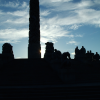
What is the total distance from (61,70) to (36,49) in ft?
49.7

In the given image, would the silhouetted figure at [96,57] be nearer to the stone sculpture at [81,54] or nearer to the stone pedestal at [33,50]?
the stone sculpture at [81,54]

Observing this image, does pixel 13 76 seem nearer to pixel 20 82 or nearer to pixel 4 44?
pixel 20 82

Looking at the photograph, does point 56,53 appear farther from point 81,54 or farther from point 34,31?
point 34,31

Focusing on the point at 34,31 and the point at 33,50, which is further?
the point at 34,31

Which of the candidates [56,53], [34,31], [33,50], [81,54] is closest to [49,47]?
[33,50]

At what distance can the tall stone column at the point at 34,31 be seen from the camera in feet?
81.5

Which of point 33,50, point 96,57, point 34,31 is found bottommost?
point 96,57

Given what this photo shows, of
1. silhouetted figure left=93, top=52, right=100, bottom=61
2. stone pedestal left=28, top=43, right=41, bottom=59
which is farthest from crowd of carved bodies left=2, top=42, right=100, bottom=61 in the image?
stone pedestal left=28, top=43, right=41, bottom=59

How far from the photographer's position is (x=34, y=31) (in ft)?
82.4

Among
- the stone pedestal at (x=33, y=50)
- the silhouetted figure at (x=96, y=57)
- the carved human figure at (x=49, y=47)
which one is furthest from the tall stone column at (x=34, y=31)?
the silhouetted figure at (x=96, y=57)

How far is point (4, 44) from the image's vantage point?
64.2 feet

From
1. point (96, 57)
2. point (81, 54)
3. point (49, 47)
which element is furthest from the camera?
point (49, 47)

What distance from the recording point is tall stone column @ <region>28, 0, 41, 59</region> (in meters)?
24.8

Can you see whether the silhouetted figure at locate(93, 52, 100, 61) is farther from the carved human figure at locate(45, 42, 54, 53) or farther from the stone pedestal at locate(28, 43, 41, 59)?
the stone pedestal at locate(28, 43, 41, 59)
